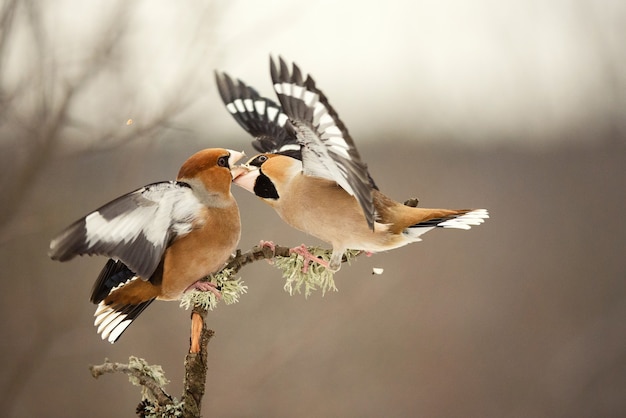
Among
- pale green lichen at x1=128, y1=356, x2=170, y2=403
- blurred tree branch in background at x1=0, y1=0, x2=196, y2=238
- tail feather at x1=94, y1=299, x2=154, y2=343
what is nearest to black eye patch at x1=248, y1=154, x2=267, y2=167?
tail feather at x1=94, y1=299, x2=154, y2=343

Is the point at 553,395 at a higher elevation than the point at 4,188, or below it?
below

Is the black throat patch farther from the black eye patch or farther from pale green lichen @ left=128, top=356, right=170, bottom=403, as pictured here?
pale green lichen @ left=128, top=356, right=170, bottom=403

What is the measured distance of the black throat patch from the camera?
76 cm

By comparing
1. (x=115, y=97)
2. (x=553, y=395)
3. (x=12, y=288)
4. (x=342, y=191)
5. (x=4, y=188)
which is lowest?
(x=553, y=395)

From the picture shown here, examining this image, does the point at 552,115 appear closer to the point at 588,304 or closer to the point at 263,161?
the point at 588,304

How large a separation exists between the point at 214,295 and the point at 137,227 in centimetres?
14

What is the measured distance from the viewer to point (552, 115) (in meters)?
1.76

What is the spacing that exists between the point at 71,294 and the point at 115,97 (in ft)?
1.68

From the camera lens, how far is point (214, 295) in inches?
31.6

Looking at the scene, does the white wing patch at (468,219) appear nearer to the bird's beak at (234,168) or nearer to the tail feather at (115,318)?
the bird's beak at (234,168)

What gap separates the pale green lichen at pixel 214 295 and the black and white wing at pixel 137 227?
0.08 m

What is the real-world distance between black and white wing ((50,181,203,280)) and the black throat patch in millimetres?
68

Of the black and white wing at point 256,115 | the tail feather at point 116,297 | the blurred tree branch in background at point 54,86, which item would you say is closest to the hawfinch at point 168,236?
the tail feather at point 116,297

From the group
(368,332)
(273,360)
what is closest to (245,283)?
(273,360)
